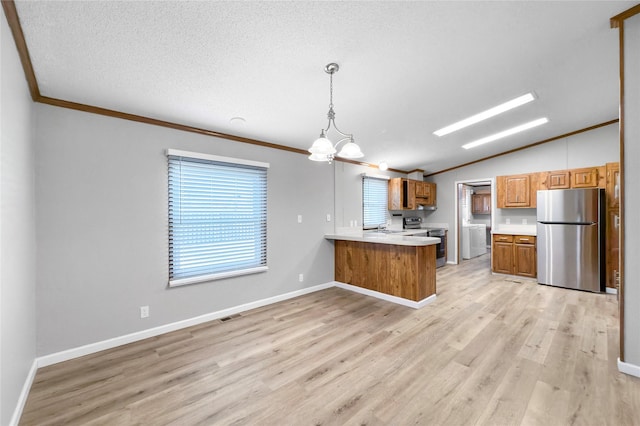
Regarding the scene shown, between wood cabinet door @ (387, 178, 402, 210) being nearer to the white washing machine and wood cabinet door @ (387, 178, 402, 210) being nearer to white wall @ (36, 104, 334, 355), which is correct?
the white washing machine

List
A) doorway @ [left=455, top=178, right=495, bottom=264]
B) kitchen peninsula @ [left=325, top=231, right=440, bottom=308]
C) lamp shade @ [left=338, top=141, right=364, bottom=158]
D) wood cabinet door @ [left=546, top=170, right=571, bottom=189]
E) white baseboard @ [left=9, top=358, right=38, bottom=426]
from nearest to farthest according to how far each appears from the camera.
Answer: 1. white baseboard @ [left=9, top=358, right=38, bottom=426]
2. lamp shade @ [left=338, top=141, right=364, bottom=158]
3. kitchen peninsula @ [left=325, top=231, right=440, bottom=308]
4. wood cabinet door @ [left=546, top=170, right=571, bottom=189]
5. doorway @ [left=455, top=178, right=495, bottom=264]

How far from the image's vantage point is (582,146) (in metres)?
4.86

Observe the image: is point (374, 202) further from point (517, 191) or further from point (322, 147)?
point (322, 147)

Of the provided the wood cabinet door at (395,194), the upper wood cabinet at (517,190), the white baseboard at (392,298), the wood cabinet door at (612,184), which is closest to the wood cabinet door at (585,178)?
the wood cabinet door at (612,184)

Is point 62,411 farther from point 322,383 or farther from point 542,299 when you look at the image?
point 542,299

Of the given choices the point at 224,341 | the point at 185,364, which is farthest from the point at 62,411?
the point at 224,341

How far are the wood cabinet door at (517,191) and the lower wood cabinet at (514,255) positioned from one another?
2.27 ft

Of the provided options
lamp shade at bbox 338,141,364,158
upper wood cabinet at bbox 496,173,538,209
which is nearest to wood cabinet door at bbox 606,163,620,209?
upper wood cabinet at bbox 496,173,538,209

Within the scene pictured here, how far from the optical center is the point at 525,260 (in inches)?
207

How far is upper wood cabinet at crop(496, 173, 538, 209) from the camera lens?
5273 millimetres

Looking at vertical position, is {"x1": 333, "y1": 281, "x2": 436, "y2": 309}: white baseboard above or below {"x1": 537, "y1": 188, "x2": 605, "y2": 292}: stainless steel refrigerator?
below

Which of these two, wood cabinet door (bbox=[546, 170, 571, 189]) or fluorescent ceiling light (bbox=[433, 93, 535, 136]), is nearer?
fluorescent ceiling light (bbox=[433, 93, 535, 136])

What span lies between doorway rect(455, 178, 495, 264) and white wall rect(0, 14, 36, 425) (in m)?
7.22

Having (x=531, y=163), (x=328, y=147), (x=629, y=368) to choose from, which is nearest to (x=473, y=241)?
(x=531, y=163)
